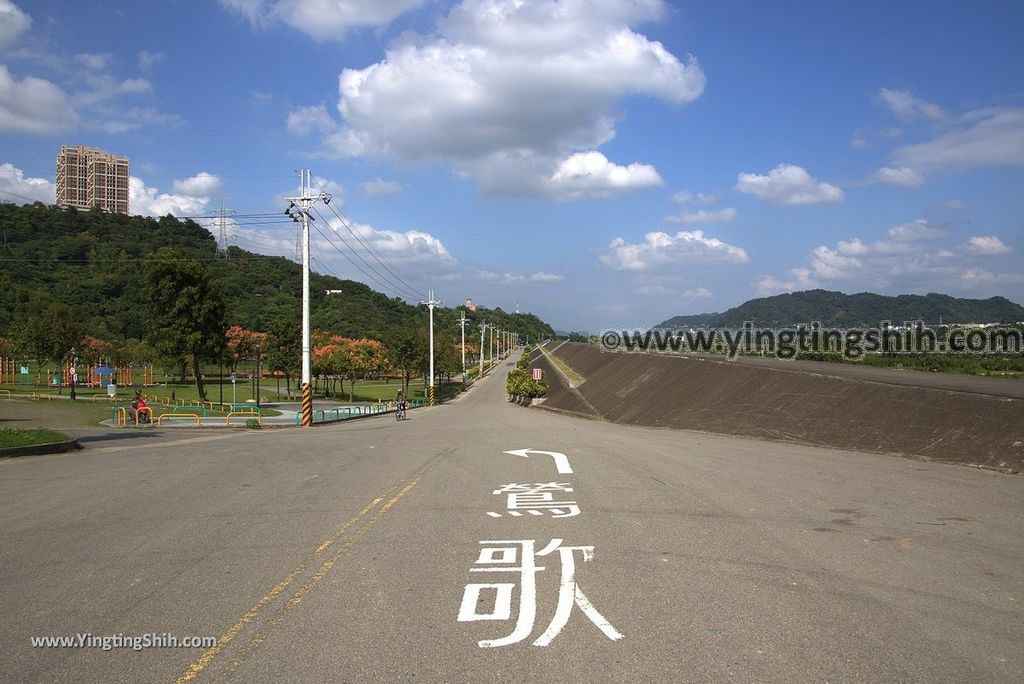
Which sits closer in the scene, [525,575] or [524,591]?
[524,591]

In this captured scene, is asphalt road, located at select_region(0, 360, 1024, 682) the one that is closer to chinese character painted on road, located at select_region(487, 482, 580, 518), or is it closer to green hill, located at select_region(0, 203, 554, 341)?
chinese character painted on road, located at select_region(487, 482, 580, 518)

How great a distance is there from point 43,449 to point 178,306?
41.1 meters

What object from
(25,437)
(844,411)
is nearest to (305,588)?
(25,437)

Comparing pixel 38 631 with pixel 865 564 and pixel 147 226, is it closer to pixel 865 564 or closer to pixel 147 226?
pixel 865 564

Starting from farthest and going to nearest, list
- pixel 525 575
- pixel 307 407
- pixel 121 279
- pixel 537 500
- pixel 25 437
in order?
pixel 121 279, pixel 307 407, pixel 25 437, pixel 537 500, pixel 525 575

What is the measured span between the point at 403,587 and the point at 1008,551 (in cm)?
601

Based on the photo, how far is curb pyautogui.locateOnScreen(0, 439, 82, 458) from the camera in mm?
15641

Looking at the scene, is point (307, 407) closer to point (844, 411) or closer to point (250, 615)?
point (844, 411)

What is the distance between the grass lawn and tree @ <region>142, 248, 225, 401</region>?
126 feet

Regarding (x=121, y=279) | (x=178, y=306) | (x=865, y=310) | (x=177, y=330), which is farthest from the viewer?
(x=865, y=310)

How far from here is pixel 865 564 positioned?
6832mm

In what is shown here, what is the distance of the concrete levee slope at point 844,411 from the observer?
44.8ft

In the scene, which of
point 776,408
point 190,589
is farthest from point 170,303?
point 190,589

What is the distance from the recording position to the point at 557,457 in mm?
15039
